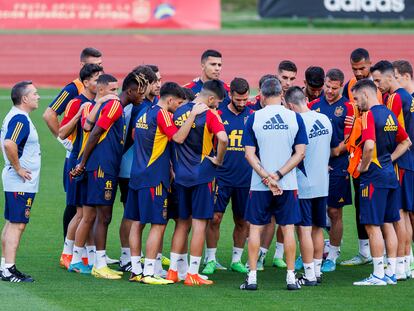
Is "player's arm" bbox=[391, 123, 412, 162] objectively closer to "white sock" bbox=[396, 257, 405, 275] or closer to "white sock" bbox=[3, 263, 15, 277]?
"white sock" bbox=[396, 257, 405, 275]

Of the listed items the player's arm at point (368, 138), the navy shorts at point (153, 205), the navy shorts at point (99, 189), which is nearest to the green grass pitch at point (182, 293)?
the navy shorts at point (153, 205)

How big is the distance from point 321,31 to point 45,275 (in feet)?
89.7

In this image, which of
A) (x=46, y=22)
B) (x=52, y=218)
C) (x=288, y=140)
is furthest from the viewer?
(x=46, y=22)

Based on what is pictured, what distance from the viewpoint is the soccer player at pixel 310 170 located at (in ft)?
35.1

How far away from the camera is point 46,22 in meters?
36.2

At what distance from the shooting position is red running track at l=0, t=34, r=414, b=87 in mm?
28859

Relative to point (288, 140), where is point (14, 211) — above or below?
below

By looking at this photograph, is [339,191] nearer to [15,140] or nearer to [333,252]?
[333,252]

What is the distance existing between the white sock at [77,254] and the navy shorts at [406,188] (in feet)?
11.7

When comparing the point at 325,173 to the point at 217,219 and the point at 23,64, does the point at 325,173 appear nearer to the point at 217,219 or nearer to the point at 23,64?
the point at 217,219

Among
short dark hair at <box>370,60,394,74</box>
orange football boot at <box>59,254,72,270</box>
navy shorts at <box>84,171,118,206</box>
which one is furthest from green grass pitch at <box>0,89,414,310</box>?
short dark hair at <box>370,60,394,74</box>

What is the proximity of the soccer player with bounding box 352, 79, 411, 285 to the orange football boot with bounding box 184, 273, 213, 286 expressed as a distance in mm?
1625

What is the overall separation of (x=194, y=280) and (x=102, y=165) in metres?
1.59

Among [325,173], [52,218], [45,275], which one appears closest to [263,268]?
[325,173]
